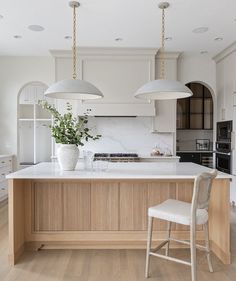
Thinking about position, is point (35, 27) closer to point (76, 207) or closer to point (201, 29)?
point (201, 29)

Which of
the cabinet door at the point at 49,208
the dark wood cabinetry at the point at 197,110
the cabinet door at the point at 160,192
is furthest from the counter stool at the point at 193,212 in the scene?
the dark wood cabinetry at the point at 197,110

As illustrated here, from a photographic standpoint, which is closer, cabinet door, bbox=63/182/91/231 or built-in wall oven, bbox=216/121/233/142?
cabinet door, bbox=63/182/91/231

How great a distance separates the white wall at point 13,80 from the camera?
5.81m

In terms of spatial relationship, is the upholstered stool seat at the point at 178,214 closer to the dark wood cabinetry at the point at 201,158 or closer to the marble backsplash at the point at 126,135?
the marble backsplash at the point at 126,135

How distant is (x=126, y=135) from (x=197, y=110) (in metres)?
2.07

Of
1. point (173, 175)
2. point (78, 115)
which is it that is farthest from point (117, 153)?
point (173, 175)

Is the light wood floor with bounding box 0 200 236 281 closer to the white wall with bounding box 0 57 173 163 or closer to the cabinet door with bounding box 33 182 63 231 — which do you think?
the cabinet door with bounding box 33 182 63 231

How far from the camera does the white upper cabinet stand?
5.09m

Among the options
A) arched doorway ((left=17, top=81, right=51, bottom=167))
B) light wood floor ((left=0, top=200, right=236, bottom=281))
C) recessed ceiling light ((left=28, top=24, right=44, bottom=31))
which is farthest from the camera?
arched doorway ((left=17, top=81, right=51, bottom=167))

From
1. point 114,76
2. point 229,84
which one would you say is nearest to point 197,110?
point 229,84

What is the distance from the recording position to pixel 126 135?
5.93m

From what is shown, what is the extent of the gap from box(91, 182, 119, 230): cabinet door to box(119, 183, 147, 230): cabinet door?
6 centimetres

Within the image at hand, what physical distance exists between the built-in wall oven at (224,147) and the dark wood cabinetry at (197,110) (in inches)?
44.4

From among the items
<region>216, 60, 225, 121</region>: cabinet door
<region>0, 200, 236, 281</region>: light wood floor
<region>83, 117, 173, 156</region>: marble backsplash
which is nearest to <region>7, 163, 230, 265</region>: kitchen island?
<region>0, 200, 236, 281</region>: light wood floor
